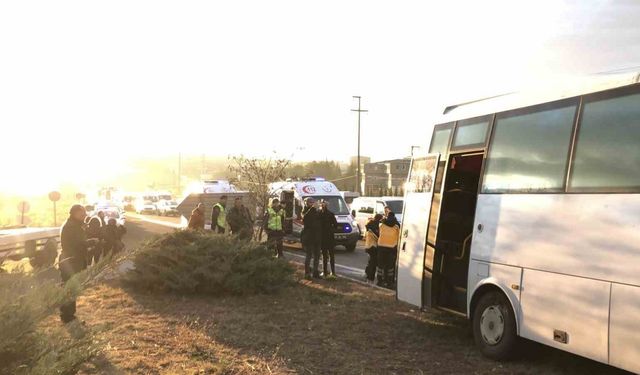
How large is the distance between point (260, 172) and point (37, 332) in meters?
13.4

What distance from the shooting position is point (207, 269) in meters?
10.1

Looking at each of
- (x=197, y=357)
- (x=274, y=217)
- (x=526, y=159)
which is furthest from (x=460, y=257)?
(x=274, y=217)

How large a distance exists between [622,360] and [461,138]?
344 cm

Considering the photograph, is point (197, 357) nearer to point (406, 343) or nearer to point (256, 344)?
point (256, 344)

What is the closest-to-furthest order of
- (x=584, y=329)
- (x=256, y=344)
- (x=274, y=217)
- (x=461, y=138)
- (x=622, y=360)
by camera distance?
(x=622, y=360)
(x=584, y=329)
(x=256, y=344)
(x=461, y=138)
(x=274, y=217)

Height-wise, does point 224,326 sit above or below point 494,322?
below

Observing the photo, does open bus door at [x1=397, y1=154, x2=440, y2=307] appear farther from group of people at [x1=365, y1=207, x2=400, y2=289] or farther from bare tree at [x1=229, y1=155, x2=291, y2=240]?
bare tree at [x1=229, y1=155, x2=291, y2=240]

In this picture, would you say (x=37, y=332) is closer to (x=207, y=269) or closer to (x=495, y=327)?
(x=495, y=327)

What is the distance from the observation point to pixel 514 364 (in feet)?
20.1

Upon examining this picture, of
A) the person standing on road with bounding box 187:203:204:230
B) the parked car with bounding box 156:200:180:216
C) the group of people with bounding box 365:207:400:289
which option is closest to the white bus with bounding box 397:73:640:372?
the group of people with bounding box 365:207:400:289

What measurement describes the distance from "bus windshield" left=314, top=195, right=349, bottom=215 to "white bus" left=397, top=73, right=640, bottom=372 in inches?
541

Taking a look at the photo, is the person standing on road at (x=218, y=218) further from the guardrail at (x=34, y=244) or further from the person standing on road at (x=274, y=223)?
the guardrail at (x=34, y=244)

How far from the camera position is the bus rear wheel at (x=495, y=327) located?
6.05 m

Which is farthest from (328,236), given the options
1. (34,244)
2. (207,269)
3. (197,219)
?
(34,244)
